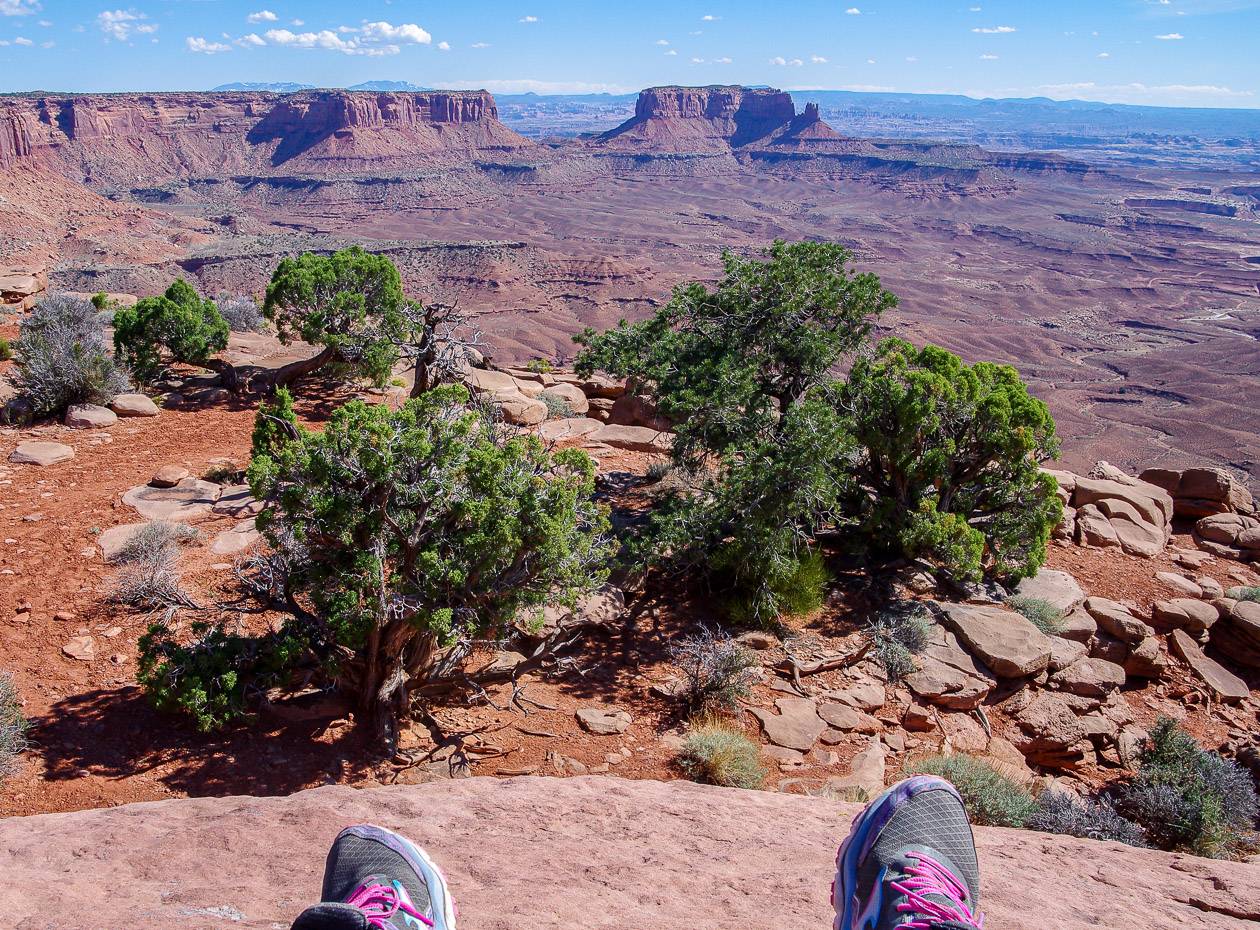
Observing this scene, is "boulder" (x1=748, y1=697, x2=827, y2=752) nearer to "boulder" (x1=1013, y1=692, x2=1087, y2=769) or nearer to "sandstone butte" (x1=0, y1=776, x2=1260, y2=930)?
"sandstone butte" (x1=0, y1=776, x2=1260, y2=930)

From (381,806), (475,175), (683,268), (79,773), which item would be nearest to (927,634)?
(381,806)

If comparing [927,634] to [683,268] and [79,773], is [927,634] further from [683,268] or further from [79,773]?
[683,268]

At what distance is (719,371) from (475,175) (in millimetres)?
166398

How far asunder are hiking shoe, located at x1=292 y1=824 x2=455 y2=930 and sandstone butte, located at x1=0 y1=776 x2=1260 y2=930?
393mm

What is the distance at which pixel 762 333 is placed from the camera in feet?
36.4

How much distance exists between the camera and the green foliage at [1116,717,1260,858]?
7203mm

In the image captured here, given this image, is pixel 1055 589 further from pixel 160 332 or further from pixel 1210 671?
pixel 160 332

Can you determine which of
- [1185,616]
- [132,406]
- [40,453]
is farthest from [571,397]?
[1185,616]

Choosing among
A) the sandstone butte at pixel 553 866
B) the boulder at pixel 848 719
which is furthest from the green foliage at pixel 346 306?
the sandstone butte at pixel 553 866

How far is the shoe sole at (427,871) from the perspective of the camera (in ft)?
10.2

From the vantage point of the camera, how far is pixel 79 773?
6270 millimetres

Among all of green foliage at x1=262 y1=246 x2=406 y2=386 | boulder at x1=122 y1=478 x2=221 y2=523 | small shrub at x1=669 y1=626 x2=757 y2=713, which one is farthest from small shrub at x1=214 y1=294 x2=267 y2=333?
small shrub at x1=669 y1=626 x2=757 y2=713

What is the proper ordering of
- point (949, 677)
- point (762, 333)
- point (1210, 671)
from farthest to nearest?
point (762, 333), point (1210, 671), point (949, 677)

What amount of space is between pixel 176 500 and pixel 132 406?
444cm
